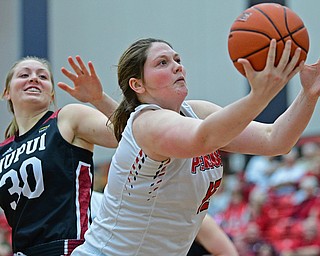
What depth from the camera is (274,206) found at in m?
9.55

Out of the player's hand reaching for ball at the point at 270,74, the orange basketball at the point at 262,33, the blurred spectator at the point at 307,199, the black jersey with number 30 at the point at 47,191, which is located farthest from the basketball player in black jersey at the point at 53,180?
the blurred spectator at the point at 307,199

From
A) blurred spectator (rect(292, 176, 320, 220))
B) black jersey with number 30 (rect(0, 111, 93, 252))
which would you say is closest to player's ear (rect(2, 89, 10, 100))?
black jersey with number 30 (rect(0, 111, 93, 252))

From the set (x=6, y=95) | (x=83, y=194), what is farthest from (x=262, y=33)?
(x=6, y=95)

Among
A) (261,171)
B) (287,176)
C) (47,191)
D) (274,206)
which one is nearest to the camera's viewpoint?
(47,191)

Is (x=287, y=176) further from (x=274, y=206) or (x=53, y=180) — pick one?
(x=53, y=180)

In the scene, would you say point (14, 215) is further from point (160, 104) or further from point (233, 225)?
point (233, 225)

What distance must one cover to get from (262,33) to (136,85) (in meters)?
0.68

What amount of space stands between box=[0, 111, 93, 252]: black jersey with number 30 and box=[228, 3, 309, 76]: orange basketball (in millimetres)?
1387

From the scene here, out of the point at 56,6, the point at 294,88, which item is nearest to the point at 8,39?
the point at 56,6

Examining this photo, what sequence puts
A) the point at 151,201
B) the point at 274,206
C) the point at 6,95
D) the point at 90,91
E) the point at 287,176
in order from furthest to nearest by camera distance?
1. the point at 287,176
2. the point at 274,206
3. the point at 6,95
4. the point at 90,91
5. the point at 151,201

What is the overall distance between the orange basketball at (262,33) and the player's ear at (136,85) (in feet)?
1.64

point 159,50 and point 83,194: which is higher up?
point 159,50

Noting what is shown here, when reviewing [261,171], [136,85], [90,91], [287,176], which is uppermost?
[136,85]

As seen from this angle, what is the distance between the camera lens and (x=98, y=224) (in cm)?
342
